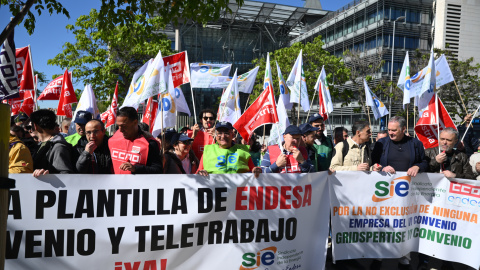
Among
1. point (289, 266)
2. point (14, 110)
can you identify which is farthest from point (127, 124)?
point (14, 110)

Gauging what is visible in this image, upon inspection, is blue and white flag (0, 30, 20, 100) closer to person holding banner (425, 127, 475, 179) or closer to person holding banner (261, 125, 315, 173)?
person holding banner (261, 125, 315, 173)

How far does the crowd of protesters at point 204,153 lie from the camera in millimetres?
4289

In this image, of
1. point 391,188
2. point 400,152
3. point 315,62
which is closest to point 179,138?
point 391,188

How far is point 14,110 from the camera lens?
10625 mm

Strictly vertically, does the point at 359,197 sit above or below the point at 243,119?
below

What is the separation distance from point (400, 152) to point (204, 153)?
258cm

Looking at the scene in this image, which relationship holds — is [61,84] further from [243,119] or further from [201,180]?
[201,180]

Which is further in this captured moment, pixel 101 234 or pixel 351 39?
pixel 351 39

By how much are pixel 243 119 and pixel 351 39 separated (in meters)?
42.5

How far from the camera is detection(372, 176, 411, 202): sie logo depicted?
212 inches

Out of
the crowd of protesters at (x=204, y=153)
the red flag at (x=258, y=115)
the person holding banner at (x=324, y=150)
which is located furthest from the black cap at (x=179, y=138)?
the person holding banner at (x=324, y=150)

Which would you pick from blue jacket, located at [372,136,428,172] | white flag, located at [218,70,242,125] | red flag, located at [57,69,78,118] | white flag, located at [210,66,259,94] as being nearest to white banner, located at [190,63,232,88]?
Result: white flag, located at [210,66,259,94]

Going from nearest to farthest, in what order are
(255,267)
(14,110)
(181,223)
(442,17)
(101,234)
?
(101,234), (181,223), (255,267), (14,110), (442,17)

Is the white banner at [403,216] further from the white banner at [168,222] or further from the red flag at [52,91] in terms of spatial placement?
the red flag at [52,91]
